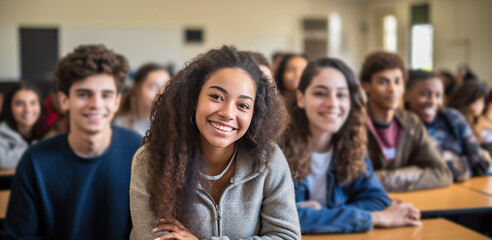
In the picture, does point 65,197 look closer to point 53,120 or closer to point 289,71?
point 53,120

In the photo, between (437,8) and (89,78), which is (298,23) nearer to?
(437,8)

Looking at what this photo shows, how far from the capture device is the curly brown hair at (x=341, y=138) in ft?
6.93

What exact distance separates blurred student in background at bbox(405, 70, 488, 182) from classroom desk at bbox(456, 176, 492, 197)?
0.07 metres

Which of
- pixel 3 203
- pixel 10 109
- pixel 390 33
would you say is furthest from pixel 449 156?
pixel 390 33

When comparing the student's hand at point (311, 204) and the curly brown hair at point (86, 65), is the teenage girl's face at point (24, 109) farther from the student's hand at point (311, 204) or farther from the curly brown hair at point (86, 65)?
the student's hand at point (311, 204)

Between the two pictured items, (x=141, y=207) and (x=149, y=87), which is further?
(x=149, y=87)

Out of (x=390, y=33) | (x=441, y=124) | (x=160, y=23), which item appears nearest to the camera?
(x=441, y=124)

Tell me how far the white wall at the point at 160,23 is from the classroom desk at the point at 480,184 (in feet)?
27.5

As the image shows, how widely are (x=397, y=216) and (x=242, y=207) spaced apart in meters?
0.91

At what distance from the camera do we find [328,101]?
6.97 feet

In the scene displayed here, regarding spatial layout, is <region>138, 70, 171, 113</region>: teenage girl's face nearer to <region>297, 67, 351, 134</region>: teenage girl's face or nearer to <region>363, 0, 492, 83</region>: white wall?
<region>297, 67, 351, 134</region>: teenage girl's face

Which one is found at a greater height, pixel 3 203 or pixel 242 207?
pixel 242 207

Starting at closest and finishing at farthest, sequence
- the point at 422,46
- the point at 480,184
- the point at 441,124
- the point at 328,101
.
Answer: the point at 328,101 → the point at 480,184 → the point at 441,124 → the point at 422,46

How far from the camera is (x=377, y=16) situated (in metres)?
12.9
